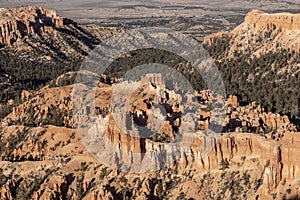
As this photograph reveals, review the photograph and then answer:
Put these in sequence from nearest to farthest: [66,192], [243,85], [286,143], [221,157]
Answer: [286,143]
[221,157]
[66,192]
[243,85]

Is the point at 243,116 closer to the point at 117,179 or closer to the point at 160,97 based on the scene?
the point at 160,97

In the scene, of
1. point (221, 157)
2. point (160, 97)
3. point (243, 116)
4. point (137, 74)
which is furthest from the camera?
point (137, 74)

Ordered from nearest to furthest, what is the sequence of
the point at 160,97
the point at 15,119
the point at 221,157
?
the point at 221,157 → the point at 160,97 → the point at 15,119

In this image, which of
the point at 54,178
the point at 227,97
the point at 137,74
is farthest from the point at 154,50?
the point at 54,178

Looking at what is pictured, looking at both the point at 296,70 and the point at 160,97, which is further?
the point at 296,70

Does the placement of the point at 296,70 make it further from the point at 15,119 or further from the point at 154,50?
the point at 154,50

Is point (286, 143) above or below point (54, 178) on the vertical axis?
above

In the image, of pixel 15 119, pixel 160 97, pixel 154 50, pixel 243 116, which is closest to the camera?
pixel 243 116

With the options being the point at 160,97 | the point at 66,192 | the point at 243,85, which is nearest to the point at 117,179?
the point at 66,192

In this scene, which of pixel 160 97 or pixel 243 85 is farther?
pixel 243 85

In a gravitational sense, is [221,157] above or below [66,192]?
above
